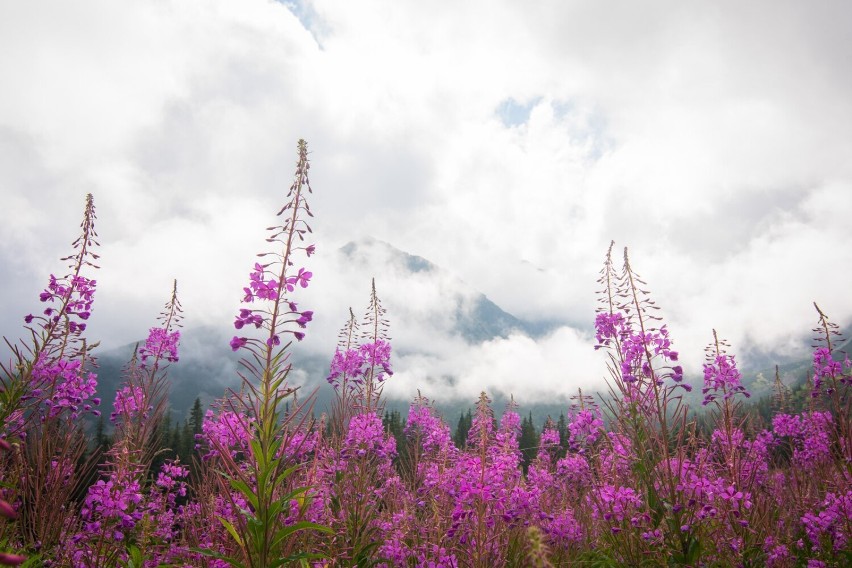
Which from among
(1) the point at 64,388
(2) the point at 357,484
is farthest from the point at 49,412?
(2) the point at 357,484

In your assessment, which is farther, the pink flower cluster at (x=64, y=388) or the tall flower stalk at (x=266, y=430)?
the pink flower cluster at (x=64, y=388)

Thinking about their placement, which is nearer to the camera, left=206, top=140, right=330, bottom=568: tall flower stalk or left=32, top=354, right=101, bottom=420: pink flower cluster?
left=206, top=140, right=330, bottom=568: tall flower stalk

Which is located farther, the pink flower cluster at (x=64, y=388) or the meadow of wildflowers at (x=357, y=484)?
the pink flower cluster at (x=64, y=388)

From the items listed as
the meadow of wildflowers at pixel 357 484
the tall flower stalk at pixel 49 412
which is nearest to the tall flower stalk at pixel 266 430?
the meadow of wildflowers at pixel 357 484

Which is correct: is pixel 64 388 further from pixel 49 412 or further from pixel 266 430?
pixel 266 430

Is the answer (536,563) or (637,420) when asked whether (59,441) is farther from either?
(637,420)

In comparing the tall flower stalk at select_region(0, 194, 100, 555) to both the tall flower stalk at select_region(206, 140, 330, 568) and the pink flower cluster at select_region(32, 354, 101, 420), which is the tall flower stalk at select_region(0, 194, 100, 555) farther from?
the tall flower stalk at select_region(206, 140, 330, 568)

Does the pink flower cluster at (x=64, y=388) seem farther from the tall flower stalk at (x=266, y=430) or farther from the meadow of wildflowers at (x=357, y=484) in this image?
the tall flower stalk at (x=266, y=430)

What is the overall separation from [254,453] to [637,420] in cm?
510

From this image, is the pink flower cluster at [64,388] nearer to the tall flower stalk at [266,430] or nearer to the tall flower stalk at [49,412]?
the tall flower stalk at [49,412]

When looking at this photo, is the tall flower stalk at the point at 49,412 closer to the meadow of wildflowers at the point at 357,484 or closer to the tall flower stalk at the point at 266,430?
the meadow of wildflowers at the point at 357,484

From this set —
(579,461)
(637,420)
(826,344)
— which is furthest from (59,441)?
(826,344)

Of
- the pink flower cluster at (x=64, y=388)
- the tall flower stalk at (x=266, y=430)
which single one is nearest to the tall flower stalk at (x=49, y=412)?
the pink flower cluster at (x=64, y=388)

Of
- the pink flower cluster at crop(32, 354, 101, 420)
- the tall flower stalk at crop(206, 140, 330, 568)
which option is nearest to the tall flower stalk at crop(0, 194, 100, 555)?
the pink flower cluster at crop(32, 354, 101, 420)
